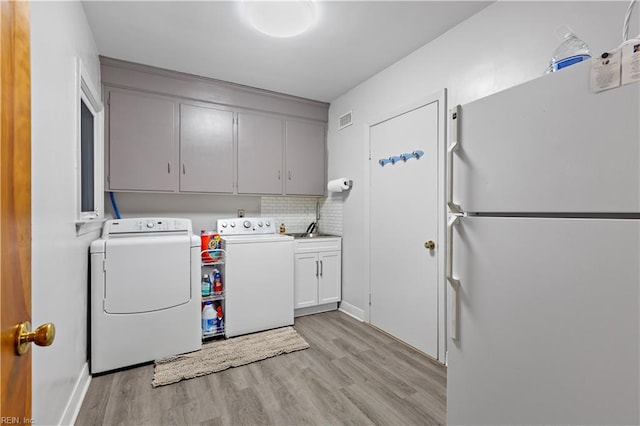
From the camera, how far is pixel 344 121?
3.49m

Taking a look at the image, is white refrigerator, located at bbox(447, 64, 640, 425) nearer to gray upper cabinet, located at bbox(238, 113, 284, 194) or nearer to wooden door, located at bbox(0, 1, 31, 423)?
wooden door, located at bbox(0, 1, 31, 423)

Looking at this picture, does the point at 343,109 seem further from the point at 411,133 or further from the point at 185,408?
the point at 185,408

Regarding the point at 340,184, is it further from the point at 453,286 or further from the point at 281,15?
the point at 453,286

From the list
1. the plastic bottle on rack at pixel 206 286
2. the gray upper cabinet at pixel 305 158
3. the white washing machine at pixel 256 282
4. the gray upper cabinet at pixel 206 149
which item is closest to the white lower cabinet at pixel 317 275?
the white washing machine at pixel 256 282

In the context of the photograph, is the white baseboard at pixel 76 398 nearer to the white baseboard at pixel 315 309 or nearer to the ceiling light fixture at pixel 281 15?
the white baseboard at pixel 315 309

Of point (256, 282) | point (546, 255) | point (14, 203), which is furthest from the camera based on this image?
point (256, 282)

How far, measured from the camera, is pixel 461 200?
135 cm

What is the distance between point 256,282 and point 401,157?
5.88 feet

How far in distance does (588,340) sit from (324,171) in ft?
10.1

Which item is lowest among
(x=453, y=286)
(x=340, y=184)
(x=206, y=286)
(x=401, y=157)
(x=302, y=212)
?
(x=206, y=286)

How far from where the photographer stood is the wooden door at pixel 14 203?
0.58 m

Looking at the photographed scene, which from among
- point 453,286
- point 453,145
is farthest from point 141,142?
point 453,286

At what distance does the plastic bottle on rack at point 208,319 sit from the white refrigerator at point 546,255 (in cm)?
207

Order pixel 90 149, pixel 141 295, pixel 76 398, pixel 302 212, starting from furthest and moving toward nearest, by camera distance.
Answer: pixel 302 212
pixel 90 149
pixel 141 295
pixel 76 398
